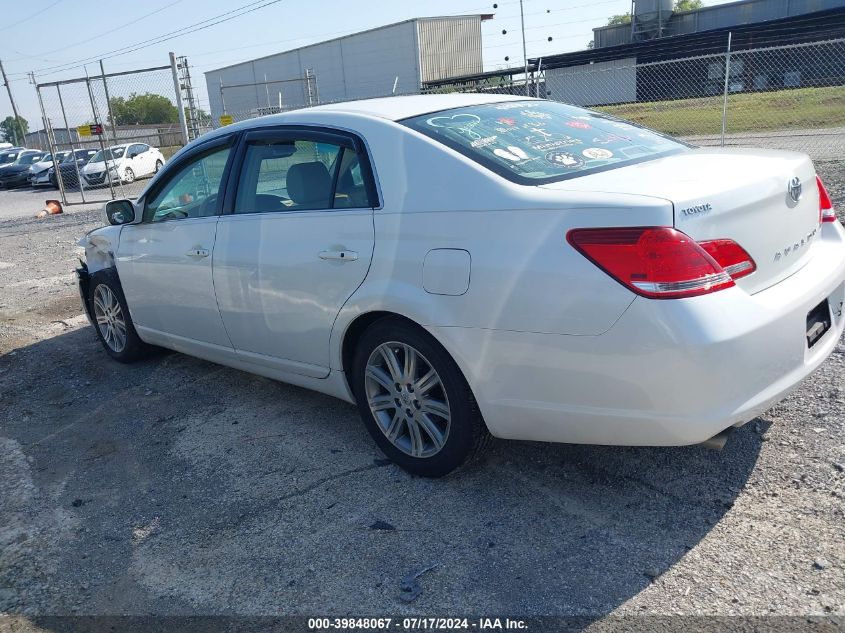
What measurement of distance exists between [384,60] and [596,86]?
58.1 feet

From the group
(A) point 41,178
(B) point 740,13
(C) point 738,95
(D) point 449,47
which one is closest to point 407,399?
(C) point 738,95

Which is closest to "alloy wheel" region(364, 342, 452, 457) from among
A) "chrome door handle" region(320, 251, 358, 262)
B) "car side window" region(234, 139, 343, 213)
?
"chrome door handle" region(320, 251, 358, 262)

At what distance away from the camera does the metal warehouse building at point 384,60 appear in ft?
150

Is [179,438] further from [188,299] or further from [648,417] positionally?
[648,417]

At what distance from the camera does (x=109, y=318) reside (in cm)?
556

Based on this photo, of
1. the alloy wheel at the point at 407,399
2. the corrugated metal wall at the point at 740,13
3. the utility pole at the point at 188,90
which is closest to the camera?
the alloy wheel at the point at 407,399

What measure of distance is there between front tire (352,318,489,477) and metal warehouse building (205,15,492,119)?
4216cm

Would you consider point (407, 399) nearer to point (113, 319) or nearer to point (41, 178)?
point (113, 319)

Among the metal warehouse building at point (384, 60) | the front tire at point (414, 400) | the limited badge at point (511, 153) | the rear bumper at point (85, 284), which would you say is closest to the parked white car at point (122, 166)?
the rear bumper at point (85, 284)

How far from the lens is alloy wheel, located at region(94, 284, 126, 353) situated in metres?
5.45

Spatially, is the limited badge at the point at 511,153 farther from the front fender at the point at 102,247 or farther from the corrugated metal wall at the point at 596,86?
the corrugated metal wall at the point at 596,86

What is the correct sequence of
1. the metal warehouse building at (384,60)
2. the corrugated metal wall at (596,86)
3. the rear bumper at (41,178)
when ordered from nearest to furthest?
1. the rear bumper at (41,178)
2. the corrugated metal wall at (596,86)
3. the metal warehouse building at (384,60)

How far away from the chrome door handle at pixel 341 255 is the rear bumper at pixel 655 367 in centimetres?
59

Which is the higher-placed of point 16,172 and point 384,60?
point 384,60
